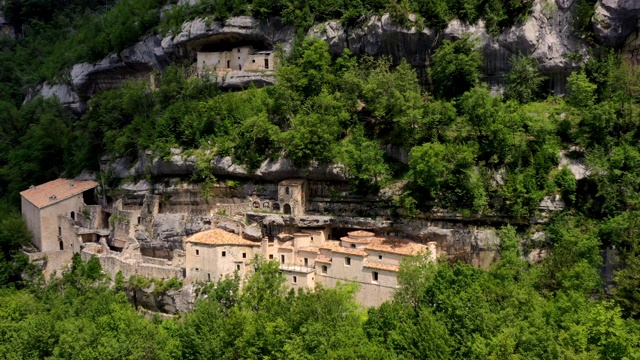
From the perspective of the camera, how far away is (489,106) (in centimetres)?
4406

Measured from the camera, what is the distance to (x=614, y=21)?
4634 centimetres

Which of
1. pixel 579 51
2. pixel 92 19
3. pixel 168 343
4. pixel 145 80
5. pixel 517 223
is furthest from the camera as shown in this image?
pixel 92 19

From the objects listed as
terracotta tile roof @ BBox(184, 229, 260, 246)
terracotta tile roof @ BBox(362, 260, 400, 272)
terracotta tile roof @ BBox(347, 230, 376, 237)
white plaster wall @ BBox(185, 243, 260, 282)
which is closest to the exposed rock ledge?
terracotta tile roof @ BBox(347, 230, 376, 237)

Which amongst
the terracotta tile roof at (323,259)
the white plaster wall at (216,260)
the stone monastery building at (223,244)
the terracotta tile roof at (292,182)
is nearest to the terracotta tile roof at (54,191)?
the stone monastery building at (223,244)

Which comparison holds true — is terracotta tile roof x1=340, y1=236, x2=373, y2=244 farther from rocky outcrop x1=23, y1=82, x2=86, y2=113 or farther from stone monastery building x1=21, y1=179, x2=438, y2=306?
rocky outcrop x1=23, y1=82, x2=86, y2=113

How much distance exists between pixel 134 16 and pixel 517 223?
1892 inches

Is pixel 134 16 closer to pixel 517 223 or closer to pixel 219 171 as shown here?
pixel 219 171

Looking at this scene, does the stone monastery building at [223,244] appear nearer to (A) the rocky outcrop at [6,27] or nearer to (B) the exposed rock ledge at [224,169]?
(B) the exposed rock ledge at [224,169]

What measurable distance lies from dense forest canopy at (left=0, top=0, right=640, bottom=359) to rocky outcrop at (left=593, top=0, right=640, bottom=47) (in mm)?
975

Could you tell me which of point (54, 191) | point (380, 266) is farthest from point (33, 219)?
point (380, 266)

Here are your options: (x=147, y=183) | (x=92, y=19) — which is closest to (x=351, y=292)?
(x=147, y=183)

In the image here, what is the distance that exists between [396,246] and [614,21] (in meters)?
22.6

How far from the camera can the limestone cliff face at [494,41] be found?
1893 inches

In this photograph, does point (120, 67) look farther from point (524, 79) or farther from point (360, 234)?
point (524, 79)
